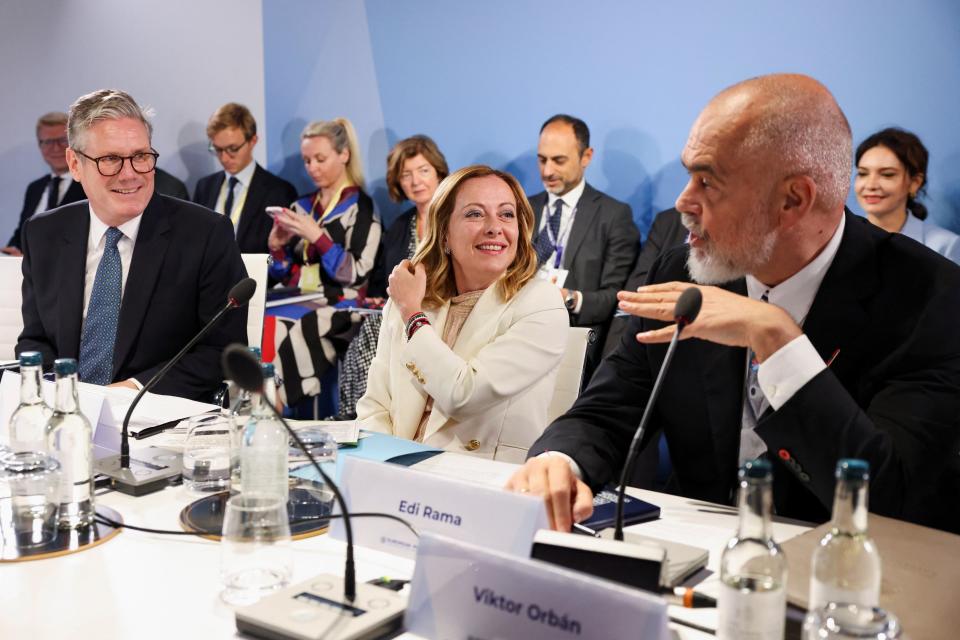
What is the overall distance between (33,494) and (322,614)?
0.64 metres

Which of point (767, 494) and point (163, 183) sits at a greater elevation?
point (163, 183)

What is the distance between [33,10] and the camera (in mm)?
6785

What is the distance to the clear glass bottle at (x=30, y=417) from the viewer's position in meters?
1.55

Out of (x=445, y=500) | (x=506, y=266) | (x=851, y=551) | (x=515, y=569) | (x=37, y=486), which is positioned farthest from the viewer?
(x=506, y=266)

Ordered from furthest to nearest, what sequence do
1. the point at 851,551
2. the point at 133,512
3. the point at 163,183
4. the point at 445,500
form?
1. the point at 163,183
2. the point at 133,512
3. the point at 445,500
4. the point at 851,551

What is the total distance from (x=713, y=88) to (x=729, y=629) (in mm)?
4152

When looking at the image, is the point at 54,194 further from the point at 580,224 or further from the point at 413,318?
the point at 413,318

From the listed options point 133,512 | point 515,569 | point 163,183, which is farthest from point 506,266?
point 163,183

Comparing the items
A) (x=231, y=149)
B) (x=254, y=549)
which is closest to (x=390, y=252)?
(x=231, y=149)

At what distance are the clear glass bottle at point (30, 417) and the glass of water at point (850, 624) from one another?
123 centimetres

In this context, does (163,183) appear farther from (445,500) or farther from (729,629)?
(729,629)

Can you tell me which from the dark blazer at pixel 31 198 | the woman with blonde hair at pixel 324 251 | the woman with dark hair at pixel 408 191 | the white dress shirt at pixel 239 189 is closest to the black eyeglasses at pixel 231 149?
the white dress shirt at pixel 239 189

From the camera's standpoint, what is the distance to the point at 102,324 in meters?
2.83

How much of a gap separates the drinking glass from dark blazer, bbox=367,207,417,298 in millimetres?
3654
